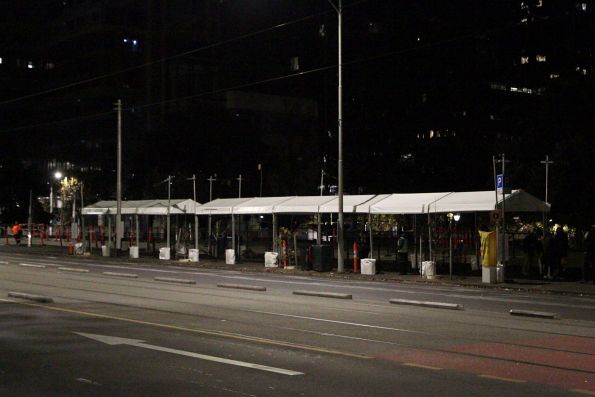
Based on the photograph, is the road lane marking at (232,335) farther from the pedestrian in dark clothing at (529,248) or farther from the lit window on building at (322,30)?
the lit window on building at (322,30)

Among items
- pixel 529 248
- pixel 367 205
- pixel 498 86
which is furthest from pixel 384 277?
pixel 498 86

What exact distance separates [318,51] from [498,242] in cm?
9235

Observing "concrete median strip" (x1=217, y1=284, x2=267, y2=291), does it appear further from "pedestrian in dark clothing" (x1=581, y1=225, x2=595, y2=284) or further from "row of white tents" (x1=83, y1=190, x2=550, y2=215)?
"pedestrian in dark clothing" (x1=581, y1=225, x2=595, y2=284)

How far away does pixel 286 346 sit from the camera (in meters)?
11.2

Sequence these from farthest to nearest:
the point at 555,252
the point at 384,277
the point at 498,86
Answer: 1. the point at 498,86
2. the point at 384,277
3. the point at 555,252

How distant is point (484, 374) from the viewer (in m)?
9.20

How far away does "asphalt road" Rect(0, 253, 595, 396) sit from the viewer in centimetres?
851

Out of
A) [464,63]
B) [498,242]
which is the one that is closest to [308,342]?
[498,242]

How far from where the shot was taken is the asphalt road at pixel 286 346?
851cm

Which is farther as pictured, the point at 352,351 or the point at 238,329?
the point at 238,329

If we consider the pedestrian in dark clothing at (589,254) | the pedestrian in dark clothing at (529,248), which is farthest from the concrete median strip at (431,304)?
the pedestrian in dark clothing at (529,248)

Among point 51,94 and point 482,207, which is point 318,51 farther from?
point 482,207

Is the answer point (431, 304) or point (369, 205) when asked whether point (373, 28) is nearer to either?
point (369, 205)

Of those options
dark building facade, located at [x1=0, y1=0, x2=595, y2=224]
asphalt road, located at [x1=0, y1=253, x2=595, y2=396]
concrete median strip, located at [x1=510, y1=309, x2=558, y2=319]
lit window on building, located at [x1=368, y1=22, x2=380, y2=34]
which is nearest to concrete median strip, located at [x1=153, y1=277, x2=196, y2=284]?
asphalt road, located at [x1=0, y1=253, x2=595, y2=396]
